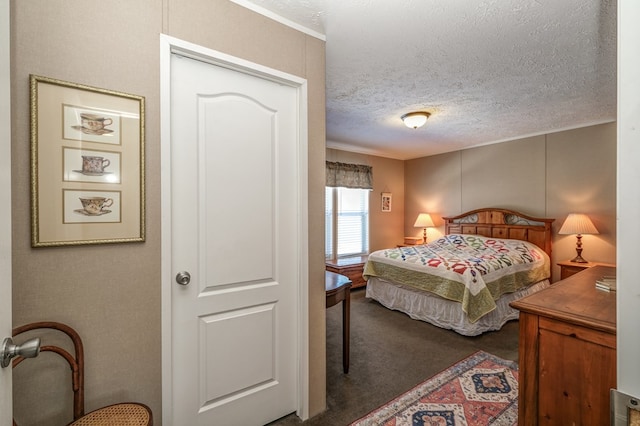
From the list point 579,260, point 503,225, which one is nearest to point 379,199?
point 503,225

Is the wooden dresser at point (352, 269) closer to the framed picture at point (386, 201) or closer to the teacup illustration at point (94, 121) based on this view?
the framed picture at point (386, 201)

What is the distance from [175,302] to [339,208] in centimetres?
397

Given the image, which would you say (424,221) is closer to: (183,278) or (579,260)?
(579,260)

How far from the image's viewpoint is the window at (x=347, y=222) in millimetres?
5172

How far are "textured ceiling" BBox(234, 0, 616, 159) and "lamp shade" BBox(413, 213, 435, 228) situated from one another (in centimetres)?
201

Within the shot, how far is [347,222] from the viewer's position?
17.6ft

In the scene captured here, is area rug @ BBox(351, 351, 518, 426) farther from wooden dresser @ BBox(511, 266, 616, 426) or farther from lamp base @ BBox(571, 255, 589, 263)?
lamp base @ BBox(571, 255, 589, 263)

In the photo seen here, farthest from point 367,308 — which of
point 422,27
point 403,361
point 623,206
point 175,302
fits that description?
point 623,206

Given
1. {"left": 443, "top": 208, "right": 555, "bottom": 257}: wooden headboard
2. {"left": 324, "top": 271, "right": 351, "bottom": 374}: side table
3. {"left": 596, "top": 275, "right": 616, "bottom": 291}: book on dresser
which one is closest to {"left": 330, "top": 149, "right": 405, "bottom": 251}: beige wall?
{"left": 443, "top": 208, "right": 555, "bottom": 257}: wooden headboard

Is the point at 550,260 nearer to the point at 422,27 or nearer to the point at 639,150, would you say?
the point at 422,27

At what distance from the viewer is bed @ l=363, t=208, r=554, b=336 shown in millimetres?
3064

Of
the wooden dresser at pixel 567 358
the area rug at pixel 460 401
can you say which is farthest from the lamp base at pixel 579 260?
the wooden dresser at pixel 567 358

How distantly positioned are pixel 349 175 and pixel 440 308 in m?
2.71

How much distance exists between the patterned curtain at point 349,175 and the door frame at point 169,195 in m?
3.08
